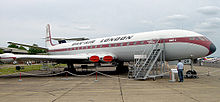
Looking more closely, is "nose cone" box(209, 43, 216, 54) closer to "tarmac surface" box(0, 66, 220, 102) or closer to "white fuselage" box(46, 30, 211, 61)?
"white fuselage" box(46, 30, 211, 61)

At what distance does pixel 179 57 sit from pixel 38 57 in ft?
35.8

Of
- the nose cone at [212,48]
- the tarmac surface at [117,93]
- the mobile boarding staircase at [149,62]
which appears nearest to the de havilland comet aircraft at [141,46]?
the nose cone at [212,48]

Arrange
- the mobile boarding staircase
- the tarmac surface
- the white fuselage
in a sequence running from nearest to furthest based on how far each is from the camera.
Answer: the tarmac surface, the white fuselage, the mobile boarding staircase

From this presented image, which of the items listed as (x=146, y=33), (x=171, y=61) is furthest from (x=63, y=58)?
(x=171, y=61)

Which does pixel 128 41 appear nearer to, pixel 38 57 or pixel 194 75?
pixel 194 75

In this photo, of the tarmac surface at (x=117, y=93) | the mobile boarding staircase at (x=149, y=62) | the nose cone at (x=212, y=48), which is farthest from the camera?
the mobile boarding staircase at (x=149, y=62)

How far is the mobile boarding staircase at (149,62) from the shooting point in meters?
12.4

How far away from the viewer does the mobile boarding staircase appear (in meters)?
12.4

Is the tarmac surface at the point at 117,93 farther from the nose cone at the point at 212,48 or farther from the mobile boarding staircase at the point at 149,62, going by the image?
the nose cone at the point at 212,48

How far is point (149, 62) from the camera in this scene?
12.6 metres

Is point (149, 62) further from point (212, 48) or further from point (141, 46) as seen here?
point (212, 48)

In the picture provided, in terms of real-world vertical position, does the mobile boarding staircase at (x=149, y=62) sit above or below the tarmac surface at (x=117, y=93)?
above

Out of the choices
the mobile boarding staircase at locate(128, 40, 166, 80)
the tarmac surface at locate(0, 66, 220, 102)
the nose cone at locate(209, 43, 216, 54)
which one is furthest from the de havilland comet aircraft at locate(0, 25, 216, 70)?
the tarmac surface at locate(0, 66, 220, 102)

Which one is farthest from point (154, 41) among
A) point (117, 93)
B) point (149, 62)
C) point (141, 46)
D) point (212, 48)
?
point (117, 93)
